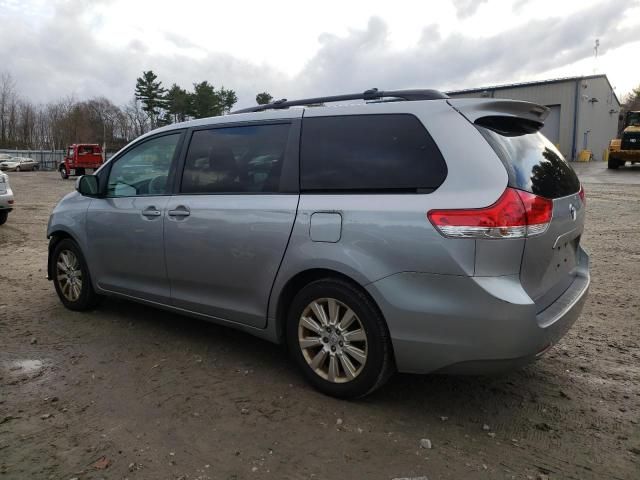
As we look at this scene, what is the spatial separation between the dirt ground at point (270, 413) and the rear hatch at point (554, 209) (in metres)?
0.73

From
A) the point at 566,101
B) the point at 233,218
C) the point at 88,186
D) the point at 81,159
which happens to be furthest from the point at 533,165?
the point at 566,101

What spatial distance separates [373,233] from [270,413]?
123cm

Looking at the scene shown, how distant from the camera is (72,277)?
5051mm

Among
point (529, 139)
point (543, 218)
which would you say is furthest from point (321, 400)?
point (529, 139)

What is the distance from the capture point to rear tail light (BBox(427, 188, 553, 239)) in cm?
269

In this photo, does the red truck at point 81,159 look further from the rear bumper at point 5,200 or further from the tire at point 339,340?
the tire at point 339,340

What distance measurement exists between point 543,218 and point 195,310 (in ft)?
8.17

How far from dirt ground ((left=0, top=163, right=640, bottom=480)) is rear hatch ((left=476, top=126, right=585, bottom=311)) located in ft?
2.40

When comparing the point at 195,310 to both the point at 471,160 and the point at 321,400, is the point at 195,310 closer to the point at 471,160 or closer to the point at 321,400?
the point at 321,400

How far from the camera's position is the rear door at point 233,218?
345 centimetres

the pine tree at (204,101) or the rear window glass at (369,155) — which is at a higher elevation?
the pine tree at (204,101)

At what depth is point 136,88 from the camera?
226ft

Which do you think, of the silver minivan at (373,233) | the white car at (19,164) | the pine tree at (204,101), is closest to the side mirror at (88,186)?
the silver minivan at (373,233)

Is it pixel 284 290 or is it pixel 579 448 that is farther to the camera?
pixel 284 290
